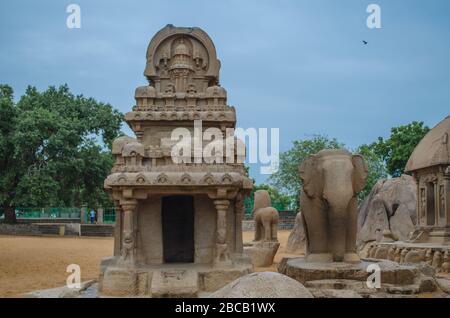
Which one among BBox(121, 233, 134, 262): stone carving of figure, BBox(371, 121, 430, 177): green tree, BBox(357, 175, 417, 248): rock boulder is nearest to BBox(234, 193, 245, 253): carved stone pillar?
BBox(121, 233, 134, 262): stone carving of figure

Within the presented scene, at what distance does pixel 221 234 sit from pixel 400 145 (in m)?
32.9

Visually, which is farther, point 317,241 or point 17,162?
point 17,162

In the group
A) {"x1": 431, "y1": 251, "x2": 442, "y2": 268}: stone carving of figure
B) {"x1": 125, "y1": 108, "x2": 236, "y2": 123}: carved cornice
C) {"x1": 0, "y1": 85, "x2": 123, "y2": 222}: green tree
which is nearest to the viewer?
{"x1": 125, "y1": 108, "x2": 236, "y2": 123}: carved cornice

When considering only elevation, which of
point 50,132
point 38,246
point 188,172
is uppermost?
point 50,132

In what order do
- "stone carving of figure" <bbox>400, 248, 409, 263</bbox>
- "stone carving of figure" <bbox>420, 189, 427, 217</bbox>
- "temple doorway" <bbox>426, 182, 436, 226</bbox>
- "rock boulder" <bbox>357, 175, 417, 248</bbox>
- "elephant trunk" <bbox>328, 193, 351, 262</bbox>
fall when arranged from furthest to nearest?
"rock boulder" <bbox>357, 175, 417, 248</bbox> → "stone carving of figure" <bbox>420, 189, 427, 217</bbox> → "temple doorway" <bbox>426, 182, 436, 226</bbox> → "stone carving of figure" <bbox>400, 248, 409, 263</bbox> → "elephant trunk" <bbox>328, 193, 351, 262</bbox>

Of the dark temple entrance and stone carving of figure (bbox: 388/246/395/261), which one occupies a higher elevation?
the dark temple entrance

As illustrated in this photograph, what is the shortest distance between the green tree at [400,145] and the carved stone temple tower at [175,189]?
2960 centimetres

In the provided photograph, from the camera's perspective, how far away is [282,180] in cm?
4906

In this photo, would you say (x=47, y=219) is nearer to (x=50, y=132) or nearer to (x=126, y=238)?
(x=50, y=132)

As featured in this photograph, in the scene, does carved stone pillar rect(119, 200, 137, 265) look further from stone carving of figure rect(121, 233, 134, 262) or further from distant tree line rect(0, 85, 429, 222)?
distant tree line rect(0, 85, 429, 222)

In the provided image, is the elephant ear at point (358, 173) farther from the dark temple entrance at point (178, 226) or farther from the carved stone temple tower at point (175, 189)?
the dark temple entrance at point (178, 226)

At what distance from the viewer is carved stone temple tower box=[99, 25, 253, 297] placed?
36.6ft

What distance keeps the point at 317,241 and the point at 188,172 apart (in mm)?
3659

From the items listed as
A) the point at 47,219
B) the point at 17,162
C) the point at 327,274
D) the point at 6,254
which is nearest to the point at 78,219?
the point at 47,219
